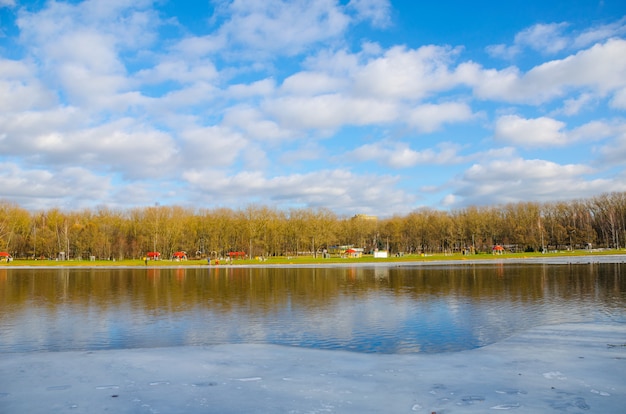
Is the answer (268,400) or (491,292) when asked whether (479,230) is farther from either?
(268,400)

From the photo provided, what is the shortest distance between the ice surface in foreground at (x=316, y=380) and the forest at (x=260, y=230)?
8444 centimetres

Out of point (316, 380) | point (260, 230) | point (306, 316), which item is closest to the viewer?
point (316, 380)

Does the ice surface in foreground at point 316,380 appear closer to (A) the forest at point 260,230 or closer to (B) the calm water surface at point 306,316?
(B) the calm water surface at point 306,316

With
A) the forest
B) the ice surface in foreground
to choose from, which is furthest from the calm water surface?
the forest

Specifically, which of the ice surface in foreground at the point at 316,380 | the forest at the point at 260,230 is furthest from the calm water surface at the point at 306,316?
the forest at the point at 260,230

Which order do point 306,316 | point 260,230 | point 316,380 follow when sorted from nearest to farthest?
point 316,380 → point 306,316 → point 260,230

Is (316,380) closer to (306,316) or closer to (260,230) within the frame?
(306,316)

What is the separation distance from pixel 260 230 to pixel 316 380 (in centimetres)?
9183

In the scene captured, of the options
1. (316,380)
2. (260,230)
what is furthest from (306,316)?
(260,230)

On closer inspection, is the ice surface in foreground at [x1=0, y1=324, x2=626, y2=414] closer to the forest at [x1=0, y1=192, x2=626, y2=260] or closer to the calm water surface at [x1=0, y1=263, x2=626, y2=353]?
the calm water surface at [x1=0, y1=263, x2=626, y2=353]

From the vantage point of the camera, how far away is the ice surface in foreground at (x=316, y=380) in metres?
7.00

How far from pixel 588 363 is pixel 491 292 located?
1582cm

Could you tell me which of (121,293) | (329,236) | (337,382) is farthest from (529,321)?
(329,236)

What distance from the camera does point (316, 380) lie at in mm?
8508
